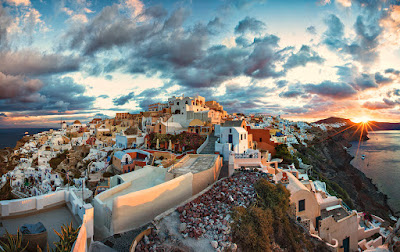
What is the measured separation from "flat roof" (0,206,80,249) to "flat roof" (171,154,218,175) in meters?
6.05

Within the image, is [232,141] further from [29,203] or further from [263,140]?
[29,203]

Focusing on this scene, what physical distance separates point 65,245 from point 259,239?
6.18 m

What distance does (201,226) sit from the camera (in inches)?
283

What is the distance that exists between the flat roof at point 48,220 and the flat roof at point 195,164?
238 inches

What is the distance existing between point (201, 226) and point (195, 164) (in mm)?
7328

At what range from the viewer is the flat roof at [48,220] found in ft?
19.7

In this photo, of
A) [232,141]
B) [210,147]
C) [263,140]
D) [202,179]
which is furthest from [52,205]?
[263,140]

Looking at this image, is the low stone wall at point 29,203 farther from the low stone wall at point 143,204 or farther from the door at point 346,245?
the door at point 346,245

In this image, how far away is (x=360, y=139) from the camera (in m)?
93.5

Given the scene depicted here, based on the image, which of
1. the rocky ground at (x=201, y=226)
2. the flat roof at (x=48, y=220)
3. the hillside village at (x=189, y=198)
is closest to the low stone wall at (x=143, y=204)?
the hillside village at (x=189, y=198)

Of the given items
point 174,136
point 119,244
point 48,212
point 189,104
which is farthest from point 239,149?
point 189,104

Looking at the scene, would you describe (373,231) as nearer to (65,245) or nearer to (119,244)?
(119,244)

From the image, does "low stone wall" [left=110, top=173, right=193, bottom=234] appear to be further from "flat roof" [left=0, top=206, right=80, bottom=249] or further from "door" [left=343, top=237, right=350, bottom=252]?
"door" [left=343, top=237, right=350, bottom=252]

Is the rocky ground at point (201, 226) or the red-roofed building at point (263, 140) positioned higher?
the red-roofed building at point (263, 140)
